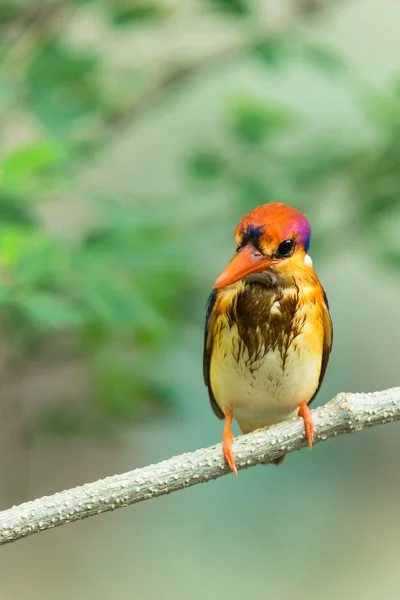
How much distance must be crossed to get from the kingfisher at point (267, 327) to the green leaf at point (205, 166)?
67 centimetres

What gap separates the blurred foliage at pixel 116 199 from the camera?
1583 millimetres

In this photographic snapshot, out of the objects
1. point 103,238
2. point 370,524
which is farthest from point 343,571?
point 103,238

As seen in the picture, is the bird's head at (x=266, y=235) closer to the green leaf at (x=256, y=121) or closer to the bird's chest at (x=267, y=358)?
the bird's chest at (x=267, y=358)

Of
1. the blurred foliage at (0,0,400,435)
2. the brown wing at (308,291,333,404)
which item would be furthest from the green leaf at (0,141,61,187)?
the brown wing at (308,291,333,404)

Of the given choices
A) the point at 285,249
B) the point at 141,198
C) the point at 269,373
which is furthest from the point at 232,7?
the point at 285,249

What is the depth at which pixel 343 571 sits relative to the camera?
384 centimetres

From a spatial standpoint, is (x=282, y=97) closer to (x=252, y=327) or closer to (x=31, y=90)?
(x=31, y=90)

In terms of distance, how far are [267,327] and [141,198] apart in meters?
1.13

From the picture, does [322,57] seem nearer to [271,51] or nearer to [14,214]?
[271,51]

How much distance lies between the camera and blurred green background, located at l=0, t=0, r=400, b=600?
168 cm

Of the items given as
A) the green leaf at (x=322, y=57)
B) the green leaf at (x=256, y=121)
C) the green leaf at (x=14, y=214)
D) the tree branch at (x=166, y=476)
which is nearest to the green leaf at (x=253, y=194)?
the green leaf at (x=256, y=121)

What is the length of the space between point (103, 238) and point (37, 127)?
298mm

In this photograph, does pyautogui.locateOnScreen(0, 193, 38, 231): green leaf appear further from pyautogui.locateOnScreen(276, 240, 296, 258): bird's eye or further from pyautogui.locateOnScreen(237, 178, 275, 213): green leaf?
pyautogui.locateOnScreen(276, 240, 296, 258): bird's eye

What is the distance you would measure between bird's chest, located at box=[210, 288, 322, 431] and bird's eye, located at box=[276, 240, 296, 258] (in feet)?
0.47
